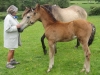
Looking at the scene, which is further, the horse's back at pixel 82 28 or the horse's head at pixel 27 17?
the horse's head at pixel 27 17

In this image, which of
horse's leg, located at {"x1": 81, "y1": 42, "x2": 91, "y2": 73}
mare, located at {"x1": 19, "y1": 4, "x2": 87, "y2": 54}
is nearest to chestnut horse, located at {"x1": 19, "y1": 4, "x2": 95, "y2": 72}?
horse's leg, located at {"x1": 81, "y1": 42, "x2": 91, "y2": 73}

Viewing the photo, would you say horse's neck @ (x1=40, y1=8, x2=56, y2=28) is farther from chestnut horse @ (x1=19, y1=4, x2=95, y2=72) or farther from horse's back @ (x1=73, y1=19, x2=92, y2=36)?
horse's back @ (x1=73, y1=19, x2=92, y2=36)

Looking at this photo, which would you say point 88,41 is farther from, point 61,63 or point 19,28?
point 19,28

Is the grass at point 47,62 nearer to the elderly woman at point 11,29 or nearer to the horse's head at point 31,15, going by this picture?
the elderly woman at point 11,29

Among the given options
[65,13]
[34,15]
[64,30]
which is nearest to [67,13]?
[65,13]

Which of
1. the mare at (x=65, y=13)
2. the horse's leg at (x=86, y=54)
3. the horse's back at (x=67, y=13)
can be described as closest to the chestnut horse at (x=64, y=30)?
the horse's leg at (x=86, y=54)

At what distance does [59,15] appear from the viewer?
8.20 m

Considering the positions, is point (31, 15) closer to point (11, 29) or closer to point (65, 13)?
point (11, 29)

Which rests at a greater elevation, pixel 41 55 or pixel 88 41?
pixel 88 41

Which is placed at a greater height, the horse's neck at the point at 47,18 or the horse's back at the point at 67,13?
the horse's neck at the point at 47,18

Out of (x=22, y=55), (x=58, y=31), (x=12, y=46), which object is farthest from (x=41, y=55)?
(x=58, y=31)

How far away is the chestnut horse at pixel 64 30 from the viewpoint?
533 cm

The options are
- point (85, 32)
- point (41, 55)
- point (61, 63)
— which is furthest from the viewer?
point (41, 55)

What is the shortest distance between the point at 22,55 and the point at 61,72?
2.61m
